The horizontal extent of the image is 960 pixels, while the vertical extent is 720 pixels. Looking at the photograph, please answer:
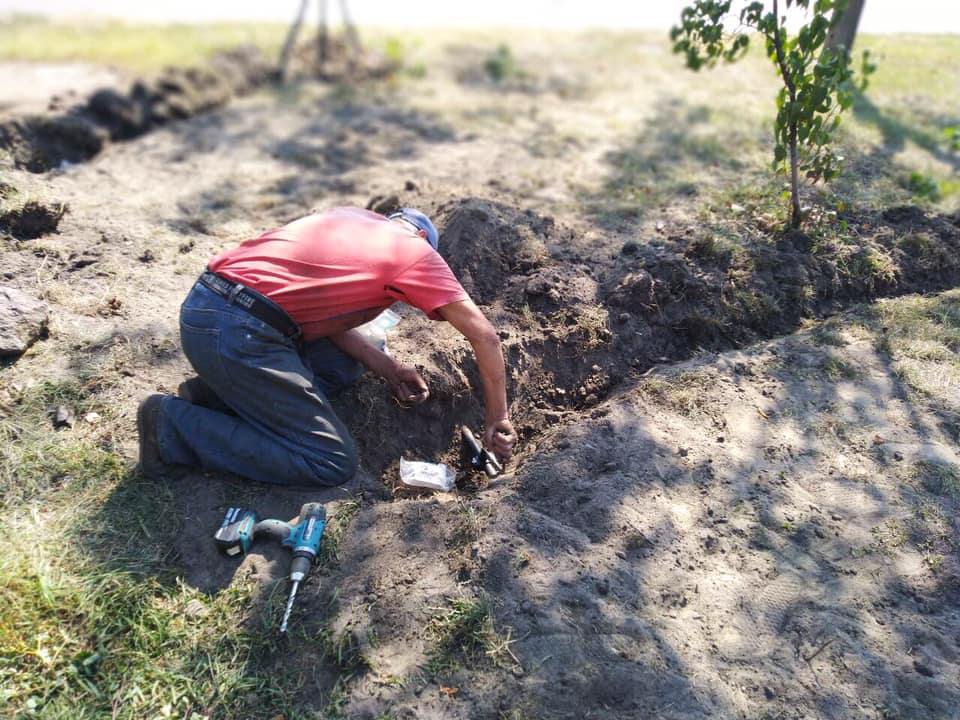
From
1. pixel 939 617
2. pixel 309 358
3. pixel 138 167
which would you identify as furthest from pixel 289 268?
pixel 138 167

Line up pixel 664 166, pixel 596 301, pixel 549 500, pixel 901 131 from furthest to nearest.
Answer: pixel 901 131, pixel 664 166, pixel 596 301, pixel 549 500

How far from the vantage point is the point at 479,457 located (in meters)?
3.69

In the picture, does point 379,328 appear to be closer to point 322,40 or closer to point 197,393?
point 197,393

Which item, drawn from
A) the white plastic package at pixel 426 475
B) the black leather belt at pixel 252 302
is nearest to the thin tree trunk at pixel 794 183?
the white plastic package at pixel 426 475

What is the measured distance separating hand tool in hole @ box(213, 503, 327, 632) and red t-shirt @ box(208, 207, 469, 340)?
83cm

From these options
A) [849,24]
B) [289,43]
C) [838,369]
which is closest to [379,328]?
[838,369]

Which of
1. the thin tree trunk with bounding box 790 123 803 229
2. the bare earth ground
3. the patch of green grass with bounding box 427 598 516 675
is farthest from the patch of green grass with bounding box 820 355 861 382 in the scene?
the patch of green grass with bounding box 427 598 516 675

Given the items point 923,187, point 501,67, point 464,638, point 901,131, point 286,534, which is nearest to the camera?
point 464,638

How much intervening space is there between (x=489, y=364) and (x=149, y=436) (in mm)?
1441

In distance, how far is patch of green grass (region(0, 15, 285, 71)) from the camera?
28.7 feet

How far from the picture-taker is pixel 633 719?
2.58 m

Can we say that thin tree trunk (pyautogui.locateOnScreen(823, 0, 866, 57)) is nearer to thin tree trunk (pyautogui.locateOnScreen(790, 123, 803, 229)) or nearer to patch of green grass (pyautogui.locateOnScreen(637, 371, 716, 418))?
thin tree trunk (pyautogui.locateOnScreen(790, 123, 803, 229))

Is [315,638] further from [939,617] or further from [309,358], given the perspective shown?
[939,617]

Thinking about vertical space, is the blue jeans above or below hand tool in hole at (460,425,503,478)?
above
